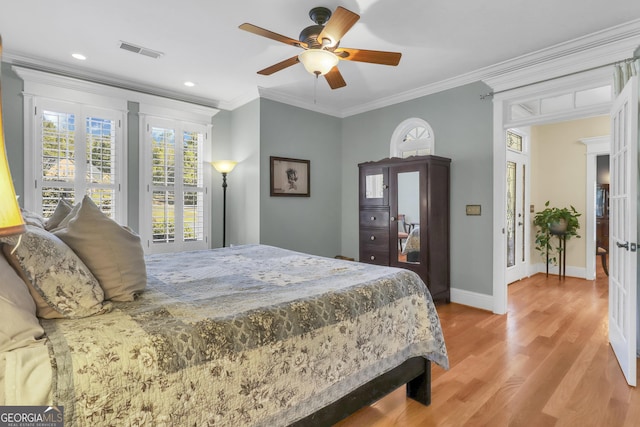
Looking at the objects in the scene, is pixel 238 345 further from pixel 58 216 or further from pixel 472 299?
pixel 472 299

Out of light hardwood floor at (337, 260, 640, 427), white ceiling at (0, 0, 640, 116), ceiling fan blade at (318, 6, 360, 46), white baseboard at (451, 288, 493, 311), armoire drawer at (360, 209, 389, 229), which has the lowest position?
light hardwood floor at (337, 260, 640, 427)

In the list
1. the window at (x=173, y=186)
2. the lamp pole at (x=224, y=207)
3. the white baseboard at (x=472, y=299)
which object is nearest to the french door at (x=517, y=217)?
the white baseboard at (x=472, y=299)

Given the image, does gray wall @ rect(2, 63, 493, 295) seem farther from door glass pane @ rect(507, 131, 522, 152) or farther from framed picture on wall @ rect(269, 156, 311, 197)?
door glass pane @ rect(507, 131, 522, 152)

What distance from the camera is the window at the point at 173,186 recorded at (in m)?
4.19

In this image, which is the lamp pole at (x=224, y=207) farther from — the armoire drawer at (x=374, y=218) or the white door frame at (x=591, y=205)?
the white door frame at (x=591, y=205)

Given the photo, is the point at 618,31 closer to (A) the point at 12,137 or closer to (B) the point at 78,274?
(B) the point at 78,274

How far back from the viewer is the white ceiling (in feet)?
8.33

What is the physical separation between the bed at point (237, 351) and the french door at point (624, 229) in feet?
4.42

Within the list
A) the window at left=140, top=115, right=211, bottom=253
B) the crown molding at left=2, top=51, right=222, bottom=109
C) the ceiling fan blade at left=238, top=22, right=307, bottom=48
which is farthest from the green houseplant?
the crown molding at left=2, top=51, right=222, bottom=109

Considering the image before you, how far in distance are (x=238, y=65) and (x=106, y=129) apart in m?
1.76

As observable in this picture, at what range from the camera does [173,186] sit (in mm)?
4391

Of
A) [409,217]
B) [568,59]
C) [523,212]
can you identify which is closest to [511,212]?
[523,212]

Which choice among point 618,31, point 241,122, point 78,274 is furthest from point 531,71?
point 78,274

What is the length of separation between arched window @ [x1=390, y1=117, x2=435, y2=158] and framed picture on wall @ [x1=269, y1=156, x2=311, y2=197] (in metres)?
1.26
